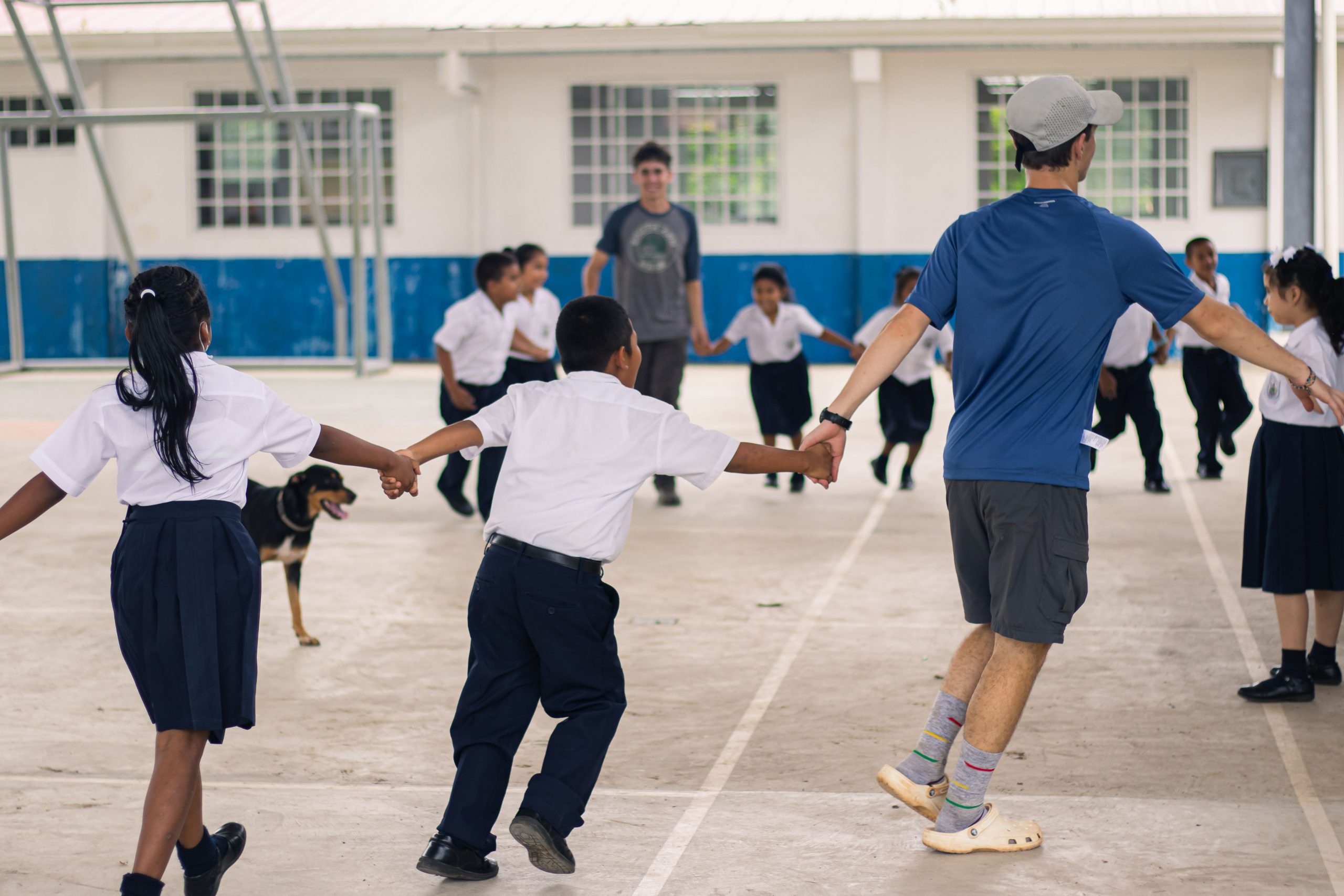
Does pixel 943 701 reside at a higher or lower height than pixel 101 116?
lower

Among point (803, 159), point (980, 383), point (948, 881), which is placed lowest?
point (948, 881)

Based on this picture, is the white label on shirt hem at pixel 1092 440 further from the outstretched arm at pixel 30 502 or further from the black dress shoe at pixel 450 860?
the outstretched arm at pixel 30 502

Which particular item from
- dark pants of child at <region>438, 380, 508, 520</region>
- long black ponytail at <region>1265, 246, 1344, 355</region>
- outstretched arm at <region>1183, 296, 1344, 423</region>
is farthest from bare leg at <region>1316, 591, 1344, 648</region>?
dark pants of child at <region>438, 380, 508, 520</region>

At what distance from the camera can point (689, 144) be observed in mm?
22188

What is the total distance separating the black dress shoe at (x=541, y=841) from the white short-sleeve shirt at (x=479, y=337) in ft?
19.4

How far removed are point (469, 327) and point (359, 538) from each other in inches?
54.0

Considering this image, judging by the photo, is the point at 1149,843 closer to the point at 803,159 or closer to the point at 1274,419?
the point at 1274,419

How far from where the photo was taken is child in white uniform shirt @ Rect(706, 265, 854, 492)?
37.0 feet

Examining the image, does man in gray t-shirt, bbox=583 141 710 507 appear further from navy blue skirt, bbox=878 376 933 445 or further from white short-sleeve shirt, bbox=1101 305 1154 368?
white short-sleeve shirt, bbox=1101 305 1154 368

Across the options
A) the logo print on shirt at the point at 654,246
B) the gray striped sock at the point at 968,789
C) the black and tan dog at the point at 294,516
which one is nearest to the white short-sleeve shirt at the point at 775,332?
the logo print on shirt at the point at 654,246

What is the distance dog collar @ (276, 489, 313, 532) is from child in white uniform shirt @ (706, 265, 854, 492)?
498cm

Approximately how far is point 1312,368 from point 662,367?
17.2 ft

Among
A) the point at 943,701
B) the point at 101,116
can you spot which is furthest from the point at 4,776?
the point at 101,116

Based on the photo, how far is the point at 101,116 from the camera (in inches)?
690
